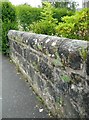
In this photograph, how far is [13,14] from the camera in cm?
1074

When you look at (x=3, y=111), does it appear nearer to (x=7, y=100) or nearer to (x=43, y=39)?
(x=7, y=100)

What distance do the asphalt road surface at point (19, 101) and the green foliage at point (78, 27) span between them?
1.38 metres

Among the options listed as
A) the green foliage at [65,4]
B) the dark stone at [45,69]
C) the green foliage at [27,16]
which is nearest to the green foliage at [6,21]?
the green foliage at [27,16]

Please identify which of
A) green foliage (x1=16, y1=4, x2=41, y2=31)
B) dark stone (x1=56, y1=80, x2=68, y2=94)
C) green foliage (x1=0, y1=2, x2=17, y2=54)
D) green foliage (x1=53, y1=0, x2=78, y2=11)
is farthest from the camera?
green foliage (x1=53, y1=0, x2=78, y2=11)

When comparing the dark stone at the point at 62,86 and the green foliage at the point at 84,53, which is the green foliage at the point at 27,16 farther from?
the green foliage at the point at 84,53

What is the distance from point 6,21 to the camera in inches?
422

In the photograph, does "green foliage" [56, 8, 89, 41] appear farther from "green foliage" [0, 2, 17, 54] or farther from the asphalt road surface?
"green foliage" [0, 2, 17, 54]

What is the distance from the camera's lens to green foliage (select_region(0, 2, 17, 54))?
10.5 metres

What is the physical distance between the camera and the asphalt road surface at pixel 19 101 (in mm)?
4258

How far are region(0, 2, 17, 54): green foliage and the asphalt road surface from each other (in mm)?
3716

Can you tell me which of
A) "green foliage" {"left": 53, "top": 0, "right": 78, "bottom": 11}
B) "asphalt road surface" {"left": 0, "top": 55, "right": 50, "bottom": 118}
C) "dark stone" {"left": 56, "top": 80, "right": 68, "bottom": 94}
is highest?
"green foliage" {"left": 53, "top": 0, "right": 78, "bottom": 11}

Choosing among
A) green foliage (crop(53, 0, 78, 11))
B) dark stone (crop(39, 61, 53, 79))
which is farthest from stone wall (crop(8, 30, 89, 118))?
green foliage (crop(53, 0, 78, 11))

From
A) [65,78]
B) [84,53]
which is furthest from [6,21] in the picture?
[84,53]

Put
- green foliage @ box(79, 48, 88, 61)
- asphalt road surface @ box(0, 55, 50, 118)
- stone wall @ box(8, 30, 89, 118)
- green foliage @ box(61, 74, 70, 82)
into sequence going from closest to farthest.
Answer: green foliage @ box(79, 48, 88, 61) < stone wall @ box(8, 30, 89, 118) < green foliage @ box(61, 74, 70, 82) < asphalt road surface @ box(0, 55, 50, 118)
